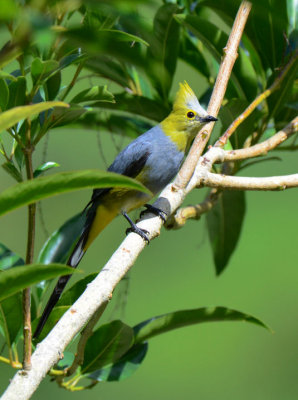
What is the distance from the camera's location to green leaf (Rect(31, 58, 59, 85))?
1.26 metres

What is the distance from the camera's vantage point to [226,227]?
2.44m

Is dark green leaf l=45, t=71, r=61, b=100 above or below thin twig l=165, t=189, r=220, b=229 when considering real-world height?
above

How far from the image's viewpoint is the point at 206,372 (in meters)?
3.49

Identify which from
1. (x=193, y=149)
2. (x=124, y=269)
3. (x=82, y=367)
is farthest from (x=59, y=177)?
(x=82, y=367)

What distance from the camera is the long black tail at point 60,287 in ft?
5.24

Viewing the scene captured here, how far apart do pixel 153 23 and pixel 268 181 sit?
2.52 ft

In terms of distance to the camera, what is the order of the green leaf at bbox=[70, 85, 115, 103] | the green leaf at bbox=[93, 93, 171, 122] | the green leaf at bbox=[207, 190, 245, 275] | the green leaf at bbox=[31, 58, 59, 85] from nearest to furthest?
the green leaf at bbox=[31, 58, 59, 85] < the green leaf at bbox=[70, 85, 115, 103] < the green leaf at bbox=[93, 93, 171, 122] < the green leaf at bbox=[207, 190, 245, 275]

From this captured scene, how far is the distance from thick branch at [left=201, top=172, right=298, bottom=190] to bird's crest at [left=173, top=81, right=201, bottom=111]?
66 centimetres

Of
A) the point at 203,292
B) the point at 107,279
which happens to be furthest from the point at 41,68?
the point at 203,292

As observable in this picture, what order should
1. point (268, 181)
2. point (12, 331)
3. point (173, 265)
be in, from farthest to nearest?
point (173, 265), point (268, 181), point (12, 331)

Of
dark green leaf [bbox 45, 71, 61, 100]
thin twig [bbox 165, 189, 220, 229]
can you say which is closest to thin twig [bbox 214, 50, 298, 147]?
thin twig [bbox 165, 189, 220, 229]

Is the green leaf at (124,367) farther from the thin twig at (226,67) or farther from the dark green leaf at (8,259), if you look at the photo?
the thin twig at (226,67)

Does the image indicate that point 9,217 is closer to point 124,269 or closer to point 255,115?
point 255,115

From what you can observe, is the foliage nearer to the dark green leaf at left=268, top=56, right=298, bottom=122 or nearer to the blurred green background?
the dark green leaf at left=268, top=56, right=298, bottom=122
